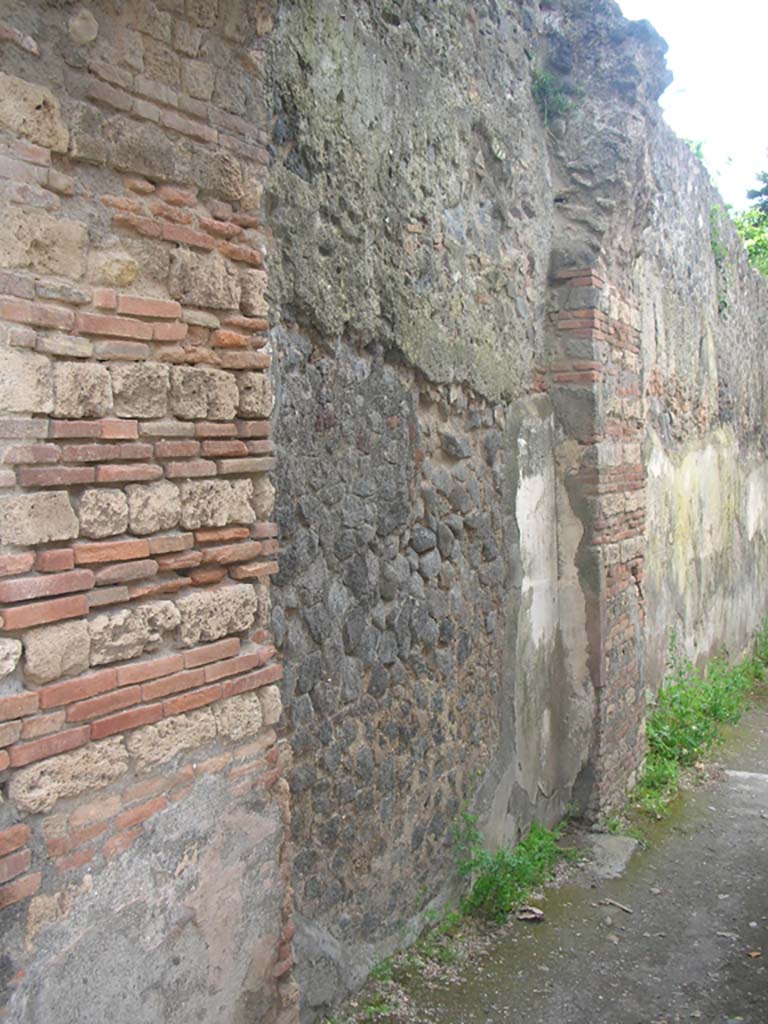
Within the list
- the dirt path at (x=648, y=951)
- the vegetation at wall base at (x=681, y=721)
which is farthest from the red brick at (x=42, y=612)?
the vegetation at wall base at (x=681, y=721)

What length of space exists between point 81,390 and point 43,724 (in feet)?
2.11

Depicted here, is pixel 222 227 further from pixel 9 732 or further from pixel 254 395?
pixel 9 732

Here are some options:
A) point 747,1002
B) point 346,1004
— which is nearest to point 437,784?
point 346,1004

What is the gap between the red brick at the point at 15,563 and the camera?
1.72 metres

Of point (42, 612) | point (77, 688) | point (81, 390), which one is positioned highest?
point (81, 390)

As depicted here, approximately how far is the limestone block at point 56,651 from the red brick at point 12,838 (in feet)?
0.86

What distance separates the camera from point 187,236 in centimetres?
211

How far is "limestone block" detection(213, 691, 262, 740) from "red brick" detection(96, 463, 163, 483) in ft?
1.85

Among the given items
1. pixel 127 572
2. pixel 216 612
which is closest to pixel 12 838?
pixel 127 572

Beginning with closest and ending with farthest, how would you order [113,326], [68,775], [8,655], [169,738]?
[8,655] → [68,775] → [113,326] → [169,738]

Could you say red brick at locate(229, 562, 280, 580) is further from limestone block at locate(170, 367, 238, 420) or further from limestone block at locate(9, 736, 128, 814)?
limestone block at locate(9, 736, 128, 814)

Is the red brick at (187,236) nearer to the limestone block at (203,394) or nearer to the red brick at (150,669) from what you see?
the limestone block at (203,394)

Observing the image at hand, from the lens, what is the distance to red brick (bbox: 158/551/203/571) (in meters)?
2.07

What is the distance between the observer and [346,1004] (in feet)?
10.4
